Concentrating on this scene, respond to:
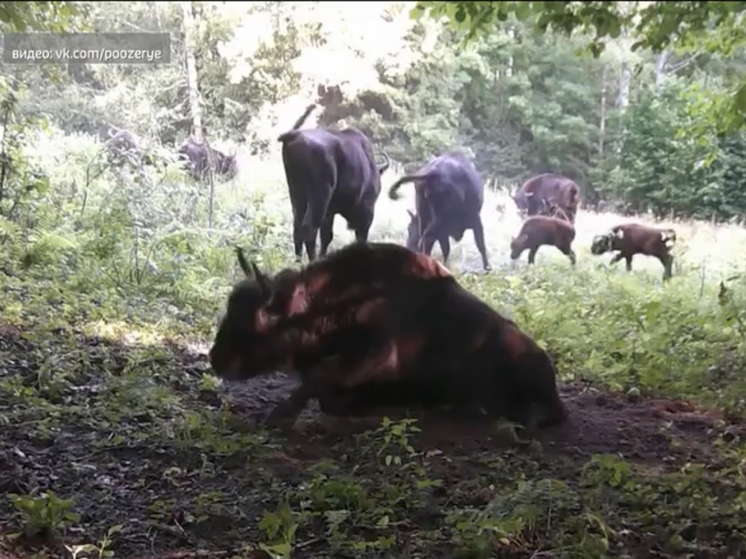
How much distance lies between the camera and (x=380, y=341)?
505 cm

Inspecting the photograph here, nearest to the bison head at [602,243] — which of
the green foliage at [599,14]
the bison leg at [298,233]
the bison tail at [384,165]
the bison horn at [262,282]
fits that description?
the bison tail at [384,165]

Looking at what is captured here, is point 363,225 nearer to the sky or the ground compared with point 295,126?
nearer to the ground

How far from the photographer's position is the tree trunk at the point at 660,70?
294 inches

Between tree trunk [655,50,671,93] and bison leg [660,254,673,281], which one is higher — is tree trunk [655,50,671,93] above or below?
above

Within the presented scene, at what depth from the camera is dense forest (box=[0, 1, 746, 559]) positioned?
12.0ft

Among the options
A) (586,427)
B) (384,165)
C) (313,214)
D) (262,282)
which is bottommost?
(586,427)

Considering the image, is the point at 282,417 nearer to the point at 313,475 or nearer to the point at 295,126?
the point at 313,475

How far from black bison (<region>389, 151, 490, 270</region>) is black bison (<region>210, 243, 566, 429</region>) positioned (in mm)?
4073

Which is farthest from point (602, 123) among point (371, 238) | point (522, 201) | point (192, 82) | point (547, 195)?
point (192, 82)

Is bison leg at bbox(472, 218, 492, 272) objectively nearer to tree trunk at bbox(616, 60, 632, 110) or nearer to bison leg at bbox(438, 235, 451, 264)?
bison leg at bbox(438, 235, 451, 264)

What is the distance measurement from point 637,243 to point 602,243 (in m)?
0.38

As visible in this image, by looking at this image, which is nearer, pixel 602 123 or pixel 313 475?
pixel 313 475

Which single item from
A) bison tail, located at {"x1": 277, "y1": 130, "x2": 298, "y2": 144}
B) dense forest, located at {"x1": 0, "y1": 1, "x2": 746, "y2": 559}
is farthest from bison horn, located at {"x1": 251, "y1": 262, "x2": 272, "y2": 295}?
bison tail, located at {"x1": 277, "y1": 130, "x2": 298, "y2": 144}

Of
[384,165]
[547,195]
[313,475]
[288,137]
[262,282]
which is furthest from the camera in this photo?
[547,195]
